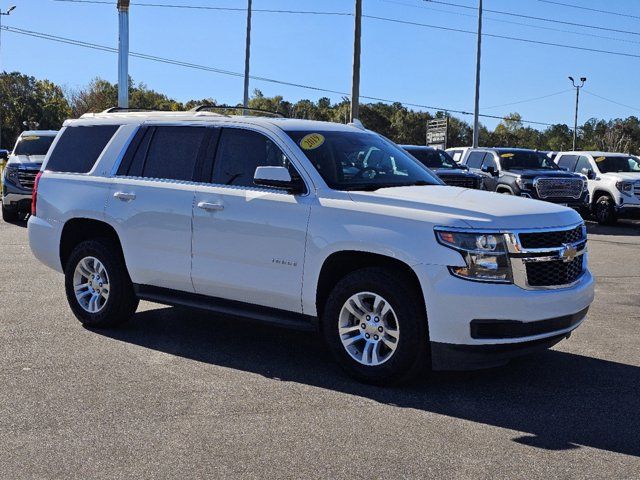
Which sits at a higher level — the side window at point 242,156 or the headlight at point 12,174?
the side window at point 242,156

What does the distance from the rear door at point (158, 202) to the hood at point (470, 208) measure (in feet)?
5.29

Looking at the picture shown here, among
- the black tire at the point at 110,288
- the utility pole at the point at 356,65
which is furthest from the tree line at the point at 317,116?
the black tire at the point at 110,288

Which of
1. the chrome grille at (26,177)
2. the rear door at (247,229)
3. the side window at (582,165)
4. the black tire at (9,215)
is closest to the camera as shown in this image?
the rear door at (247,229)

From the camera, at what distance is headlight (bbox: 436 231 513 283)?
5.45 meters

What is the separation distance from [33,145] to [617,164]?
14582mm

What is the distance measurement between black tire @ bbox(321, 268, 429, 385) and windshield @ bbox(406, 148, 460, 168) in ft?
45.8

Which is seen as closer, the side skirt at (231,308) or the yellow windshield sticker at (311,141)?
the side skirt at (231,308)

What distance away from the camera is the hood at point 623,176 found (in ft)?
67.4

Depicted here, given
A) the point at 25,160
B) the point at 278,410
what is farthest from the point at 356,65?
the point at 278,410

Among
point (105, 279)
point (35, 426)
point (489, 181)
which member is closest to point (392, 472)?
point (35, 426)

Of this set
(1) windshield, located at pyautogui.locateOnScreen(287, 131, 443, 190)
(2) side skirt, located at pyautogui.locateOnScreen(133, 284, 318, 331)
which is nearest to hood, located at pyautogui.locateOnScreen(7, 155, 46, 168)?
(2) side skirt, located at pyautogui.locateOnScreen(133, 284, 318, 331)

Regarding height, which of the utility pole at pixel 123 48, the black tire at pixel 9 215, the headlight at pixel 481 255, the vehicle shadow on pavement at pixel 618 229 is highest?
the utility pole at pixel 123 48

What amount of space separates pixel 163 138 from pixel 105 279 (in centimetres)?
137

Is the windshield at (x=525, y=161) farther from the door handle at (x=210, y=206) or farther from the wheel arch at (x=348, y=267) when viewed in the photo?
the wheel arch at (x=348, y=267)
